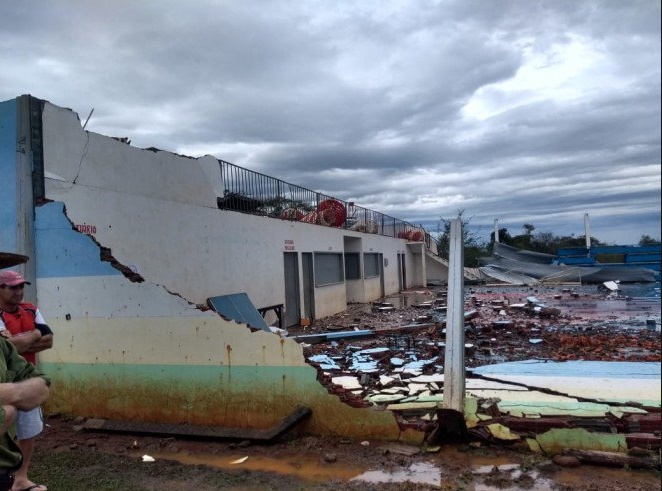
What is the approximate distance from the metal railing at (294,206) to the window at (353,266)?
119 cm

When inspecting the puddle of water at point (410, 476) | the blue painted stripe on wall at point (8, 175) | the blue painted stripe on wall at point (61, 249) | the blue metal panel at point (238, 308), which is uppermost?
the blue painted stripe on wall at point (8, 175)

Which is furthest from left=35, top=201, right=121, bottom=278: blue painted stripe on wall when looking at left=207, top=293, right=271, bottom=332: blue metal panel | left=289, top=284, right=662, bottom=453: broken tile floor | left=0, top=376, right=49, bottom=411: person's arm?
left=207, top=293, right=271, bottom=332: blue metal panel

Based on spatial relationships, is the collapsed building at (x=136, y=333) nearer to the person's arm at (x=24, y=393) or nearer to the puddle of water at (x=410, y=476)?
the puddle of water at (x=410, y=476)

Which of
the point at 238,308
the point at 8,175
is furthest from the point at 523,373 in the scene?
the point at 8,175

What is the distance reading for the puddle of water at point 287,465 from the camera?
4293 millimetres

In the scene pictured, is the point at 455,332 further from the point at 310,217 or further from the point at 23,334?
the point at 310,217

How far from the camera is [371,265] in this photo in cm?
2369

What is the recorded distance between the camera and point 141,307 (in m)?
5.52

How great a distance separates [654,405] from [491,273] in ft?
88.6

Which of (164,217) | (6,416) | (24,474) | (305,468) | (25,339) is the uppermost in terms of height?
(164,217)

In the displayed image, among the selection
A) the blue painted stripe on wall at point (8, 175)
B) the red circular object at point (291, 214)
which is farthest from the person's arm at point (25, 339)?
the red circular object at point (291, 214)

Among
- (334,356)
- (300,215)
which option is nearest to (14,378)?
(334,356)

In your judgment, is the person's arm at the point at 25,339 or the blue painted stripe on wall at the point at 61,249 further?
the blue painted stripe on wall at the point at 61,249

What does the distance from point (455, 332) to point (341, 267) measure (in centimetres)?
1432
